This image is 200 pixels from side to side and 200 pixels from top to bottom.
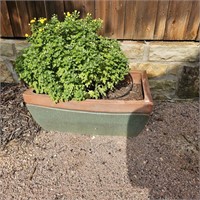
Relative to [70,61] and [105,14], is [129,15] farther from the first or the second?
[70,61]

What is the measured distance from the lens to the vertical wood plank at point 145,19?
7.27 feet

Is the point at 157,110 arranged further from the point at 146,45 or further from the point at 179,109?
the point at 146,45

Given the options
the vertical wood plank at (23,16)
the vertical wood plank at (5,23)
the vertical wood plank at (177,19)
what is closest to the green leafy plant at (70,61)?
the vertical wood plank at (23,16)

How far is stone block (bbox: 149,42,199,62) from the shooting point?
2.42 metres

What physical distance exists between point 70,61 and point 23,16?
2.52 ft

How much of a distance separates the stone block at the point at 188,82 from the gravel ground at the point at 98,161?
0.25m

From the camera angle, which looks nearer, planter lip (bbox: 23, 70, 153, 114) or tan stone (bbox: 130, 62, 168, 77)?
planter lip (bbox: 23, 70, 153, 114)

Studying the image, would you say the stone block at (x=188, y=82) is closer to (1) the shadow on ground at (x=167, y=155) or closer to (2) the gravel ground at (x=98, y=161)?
(1) the shadow on ground at (x=167, y=155)

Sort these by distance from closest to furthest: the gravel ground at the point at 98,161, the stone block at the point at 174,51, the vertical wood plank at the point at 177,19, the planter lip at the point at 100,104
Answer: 1. the gravel ground at the point at 98,161
2. the planter lip at the point at 100,104
3. the vertical wood plank at the point at 177,19
4. the stone block at the point at 174,51

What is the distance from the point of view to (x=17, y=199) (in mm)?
1909

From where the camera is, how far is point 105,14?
2.28 metres

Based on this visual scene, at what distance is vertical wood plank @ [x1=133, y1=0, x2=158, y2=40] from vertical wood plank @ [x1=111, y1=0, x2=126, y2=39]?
13 cm

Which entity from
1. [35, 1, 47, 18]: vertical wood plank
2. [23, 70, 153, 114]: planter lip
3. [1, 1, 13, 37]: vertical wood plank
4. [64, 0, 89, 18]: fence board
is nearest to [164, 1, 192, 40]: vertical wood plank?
[23, 70, 153, 114]: planter lip

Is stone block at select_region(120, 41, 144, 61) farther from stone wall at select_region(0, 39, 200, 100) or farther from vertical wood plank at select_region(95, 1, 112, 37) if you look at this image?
vertical wood plank at select_region(95, 1, 112, 37)
